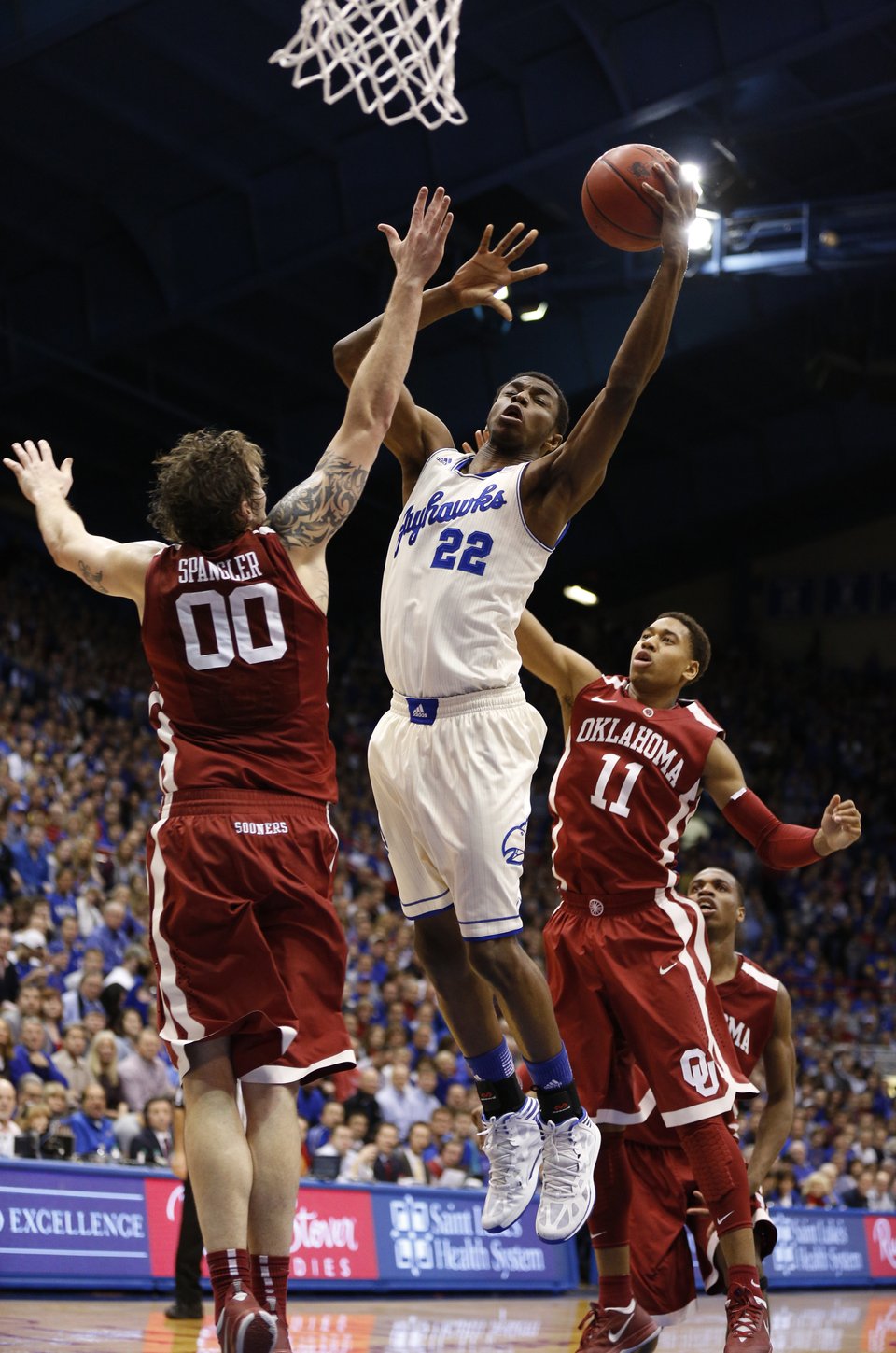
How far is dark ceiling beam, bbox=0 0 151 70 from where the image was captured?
13.8 m

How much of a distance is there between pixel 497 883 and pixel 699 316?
17.0 metres

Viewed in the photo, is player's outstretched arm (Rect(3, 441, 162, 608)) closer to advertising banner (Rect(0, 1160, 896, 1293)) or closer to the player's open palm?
the player's open palm

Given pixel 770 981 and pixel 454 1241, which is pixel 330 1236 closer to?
pixel 454 1241

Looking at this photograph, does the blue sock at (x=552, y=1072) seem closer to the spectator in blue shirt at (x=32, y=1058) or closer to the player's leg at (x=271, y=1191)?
the player's leg at (x=271, y=1191)

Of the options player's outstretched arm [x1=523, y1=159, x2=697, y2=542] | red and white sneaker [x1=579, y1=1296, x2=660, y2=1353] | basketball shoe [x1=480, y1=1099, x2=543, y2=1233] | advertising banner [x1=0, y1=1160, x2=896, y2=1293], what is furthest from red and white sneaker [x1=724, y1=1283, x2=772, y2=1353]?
advertising banner [x1=0, y1=1160, x2=896, y2=1293]

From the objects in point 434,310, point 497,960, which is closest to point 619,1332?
point 497,960

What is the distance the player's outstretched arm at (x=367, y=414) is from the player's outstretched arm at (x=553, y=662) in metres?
1.58

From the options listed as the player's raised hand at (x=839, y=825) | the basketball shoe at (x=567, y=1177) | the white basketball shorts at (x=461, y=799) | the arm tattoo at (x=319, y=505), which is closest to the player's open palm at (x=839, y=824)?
the player's raised hand at (x=839, y=825)

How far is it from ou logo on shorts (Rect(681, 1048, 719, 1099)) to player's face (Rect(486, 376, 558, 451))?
2.27 meters

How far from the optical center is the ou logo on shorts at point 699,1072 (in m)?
5.81

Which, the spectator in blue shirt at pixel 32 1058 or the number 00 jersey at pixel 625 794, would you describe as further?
the spectator in blue shirt at pixel 32 1058

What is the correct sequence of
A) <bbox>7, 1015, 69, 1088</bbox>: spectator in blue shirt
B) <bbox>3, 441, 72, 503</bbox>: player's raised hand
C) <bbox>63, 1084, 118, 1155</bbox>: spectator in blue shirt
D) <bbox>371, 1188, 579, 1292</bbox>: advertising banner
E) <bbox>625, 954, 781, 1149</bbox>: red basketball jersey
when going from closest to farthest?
<bbox>3, 441, 72, 503</bbox>: player's raised hand → <bbox>625, 954, 781, 1149</bbox>: red basketball jersey → <bbox>63, 1084, 118, 1155</bbox>: spectator in blue shirt → <bbox>7, 1015, 69, 1088</bbox>: spectator in blue shirt → <bbox>371, 1188, 579, 1292</bbox>: advertising banner

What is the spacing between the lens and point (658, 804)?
6.23m

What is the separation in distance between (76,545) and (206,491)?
0.50 metres
